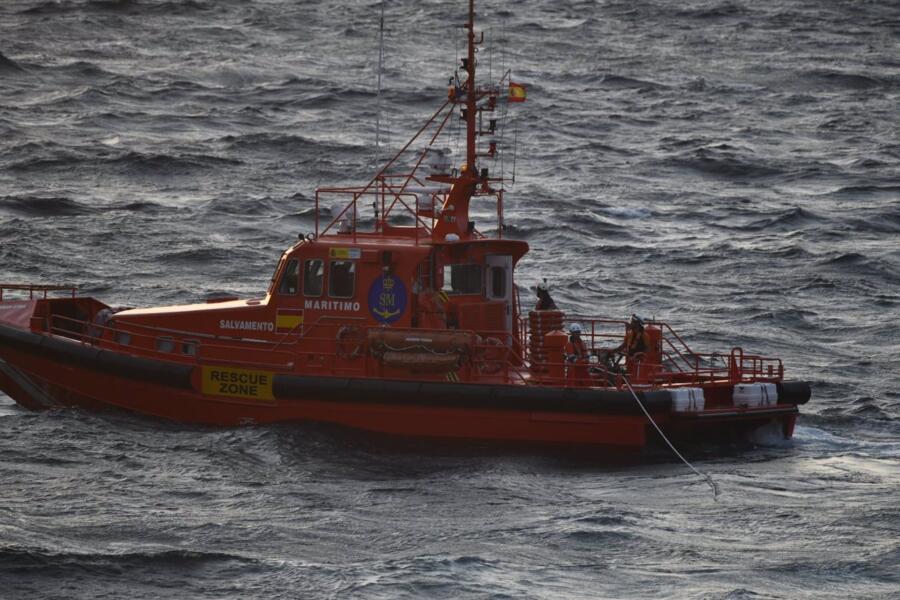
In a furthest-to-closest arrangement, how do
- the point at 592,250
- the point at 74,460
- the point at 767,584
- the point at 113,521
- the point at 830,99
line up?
the point at 830,99, the point at 592,250, the point at 74,460, the point at 113,521, the point at 767,584

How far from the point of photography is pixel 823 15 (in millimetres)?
57781

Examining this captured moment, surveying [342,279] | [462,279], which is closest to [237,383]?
[342,279]

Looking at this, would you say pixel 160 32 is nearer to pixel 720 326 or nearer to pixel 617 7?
pixel 617 7

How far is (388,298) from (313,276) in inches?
37.9

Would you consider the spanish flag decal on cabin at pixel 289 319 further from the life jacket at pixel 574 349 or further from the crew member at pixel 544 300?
the life jacket at pixel 574 349

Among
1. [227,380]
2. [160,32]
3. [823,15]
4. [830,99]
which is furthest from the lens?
[823,15]

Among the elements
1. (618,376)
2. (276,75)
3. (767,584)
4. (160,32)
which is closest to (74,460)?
(618,376)

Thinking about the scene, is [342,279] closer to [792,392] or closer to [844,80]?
[792,392]

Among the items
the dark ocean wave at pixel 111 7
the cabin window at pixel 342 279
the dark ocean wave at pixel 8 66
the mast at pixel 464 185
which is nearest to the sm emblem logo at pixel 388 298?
the cabin window at pixel 342 279

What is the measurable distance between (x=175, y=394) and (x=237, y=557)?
200 inches

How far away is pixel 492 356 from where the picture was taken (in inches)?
715

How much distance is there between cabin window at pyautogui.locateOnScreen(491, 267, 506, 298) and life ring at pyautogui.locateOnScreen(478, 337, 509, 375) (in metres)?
0.63

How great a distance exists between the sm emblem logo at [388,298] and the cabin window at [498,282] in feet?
3.89

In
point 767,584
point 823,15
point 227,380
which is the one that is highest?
point 823,15
